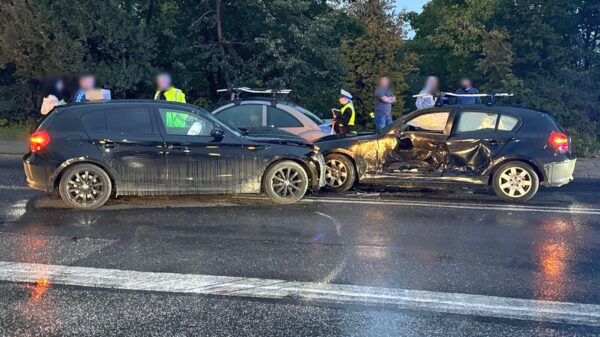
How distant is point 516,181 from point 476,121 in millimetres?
1085

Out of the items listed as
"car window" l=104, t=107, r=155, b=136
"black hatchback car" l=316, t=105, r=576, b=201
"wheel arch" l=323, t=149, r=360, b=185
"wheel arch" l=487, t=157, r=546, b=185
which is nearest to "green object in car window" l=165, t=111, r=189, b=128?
A: "car window" l=104, t=107, r=155, b=136

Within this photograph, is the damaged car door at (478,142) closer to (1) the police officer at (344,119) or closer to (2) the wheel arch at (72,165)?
(1) the police officer at (344,119)

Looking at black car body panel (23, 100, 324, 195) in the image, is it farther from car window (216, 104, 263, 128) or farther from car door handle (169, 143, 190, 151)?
car window (216, 104, 263, 128)

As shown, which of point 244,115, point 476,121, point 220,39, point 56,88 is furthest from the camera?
point 220,39

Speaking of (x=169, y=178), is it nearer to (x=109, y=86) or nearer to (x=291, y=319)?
(x=291, y=319)

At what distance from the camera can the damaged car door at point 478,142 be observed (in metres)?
9.33

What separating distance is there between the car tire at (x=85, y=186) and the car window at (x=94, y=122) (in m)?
0.47

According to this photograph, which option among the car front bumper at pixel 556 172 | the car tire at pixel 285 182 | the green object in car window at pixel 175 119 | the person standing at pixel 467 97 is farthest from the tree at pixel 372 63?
the green object in car window at pixel 175 119

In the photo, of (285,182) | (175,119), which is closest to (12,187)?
(175,119)

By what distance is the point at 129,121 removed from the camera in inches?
335

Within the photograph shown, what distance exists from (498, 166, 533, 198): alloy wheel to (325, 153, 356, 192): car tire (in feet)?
7.39

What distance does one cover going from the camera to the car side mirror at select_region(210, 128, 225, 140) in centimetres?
855

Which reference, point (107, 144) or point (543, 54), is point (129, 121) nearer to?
point (107, 144)

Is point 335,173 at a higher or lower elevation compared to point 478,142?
lower
